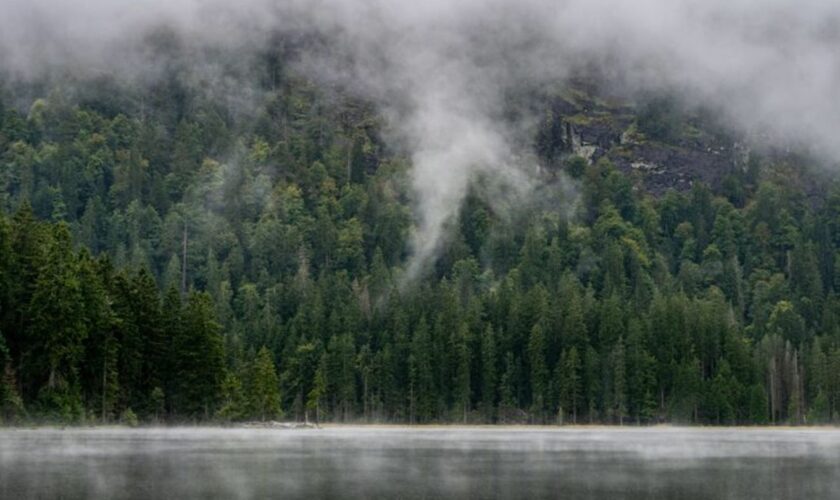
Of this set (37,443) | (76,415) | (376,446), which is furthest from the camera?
(76,415)

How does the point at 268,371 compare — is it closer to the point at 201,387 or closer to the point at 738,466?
the point at 201,387

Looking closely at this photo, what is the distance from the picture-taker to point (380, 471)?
2827 inches

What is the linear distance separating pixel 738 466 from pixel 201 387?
73777mm

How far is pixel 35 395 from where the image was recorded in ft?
389

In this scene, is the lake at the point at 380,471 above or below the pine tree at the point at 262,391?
below

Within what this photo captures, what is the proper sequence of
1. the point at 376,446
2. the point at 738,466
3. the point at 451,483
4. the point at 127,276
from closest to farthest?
the point at 451,483
the point at 738,466
the point at 376,446
the point at 127,276

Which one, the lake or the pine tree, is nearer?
the lake

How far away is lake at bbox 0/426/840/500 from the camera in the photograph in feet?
189

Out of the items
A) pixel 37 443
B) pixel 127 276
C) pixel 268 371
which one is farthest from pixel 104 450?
pixel 268 371

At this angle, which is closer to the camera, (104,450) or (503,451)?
(104,450)

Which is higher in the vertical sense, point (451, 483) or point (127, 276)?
point (127, 276)

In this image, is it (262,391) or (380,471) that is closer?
(380,471)

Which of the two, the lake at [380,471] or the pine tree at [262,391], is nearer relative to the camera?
the lake at [380,471]

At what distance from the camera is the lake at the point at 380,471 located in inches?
2272
